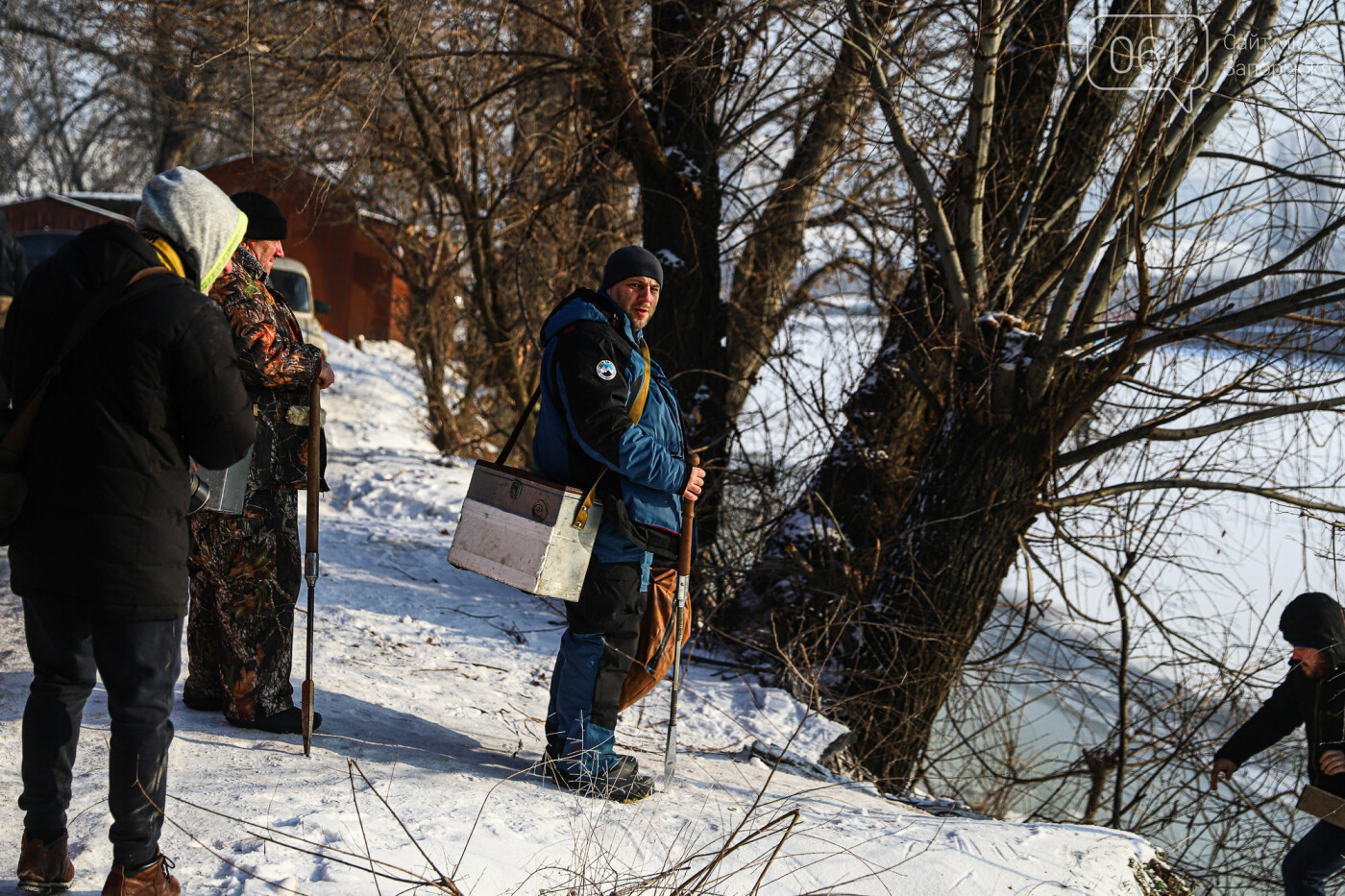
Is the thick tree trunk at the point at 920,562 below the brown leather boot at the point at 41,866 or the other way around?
the other way around

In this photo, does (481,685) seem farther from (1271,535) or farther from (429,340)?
(429,340)

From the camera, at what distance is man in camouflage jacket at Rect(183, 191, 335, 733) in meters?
3.13

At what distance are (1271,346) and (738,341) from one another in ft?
10.8

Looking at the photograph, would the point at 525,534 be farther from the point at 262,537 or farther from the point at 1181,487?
the point at 1181,487

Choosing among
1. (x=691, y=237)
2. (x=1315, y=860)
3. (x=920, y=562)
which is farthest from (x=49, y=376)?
(x=691, y=237)

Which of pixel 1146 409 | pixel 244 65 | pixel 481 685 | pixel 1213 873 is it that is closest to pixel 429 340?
pixel 244 65

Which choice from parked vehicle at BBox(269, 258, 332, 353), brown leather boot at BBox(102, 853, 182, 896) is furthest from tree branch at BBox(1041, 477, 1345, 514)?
parked vehicle at BBox(269, 258, 332, 353)

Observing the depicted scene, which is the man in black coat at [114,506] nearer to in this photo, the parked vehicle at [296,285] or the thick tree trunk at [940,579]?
the thick tree trunk at [940,579]

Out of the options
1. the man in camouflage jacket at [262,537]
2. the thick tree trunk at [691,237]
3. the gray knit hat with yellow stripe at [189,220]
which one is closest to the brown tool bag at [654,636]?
the man in camouflage jacket at [262,537]

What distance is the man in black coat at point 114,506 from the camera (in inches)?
81.8

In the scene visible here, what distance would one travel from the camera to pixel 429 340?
40.0 feet

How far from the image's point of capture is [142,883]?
217cm

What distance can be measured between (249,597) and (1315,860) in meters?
3.91

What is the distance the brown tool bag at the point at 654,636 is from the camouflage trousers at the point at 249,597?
1210 millimetres
